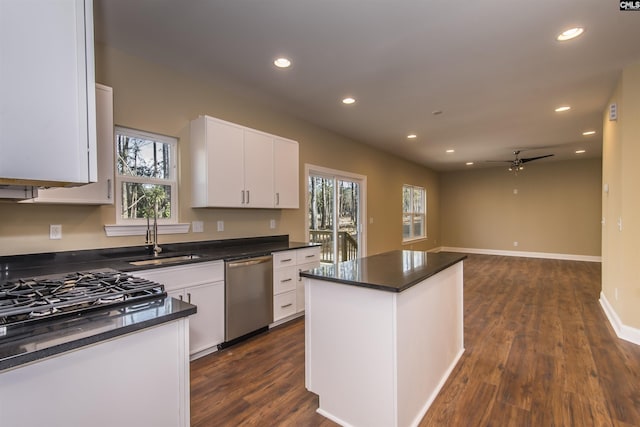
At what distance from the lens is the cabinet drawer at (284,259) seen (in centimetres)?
331

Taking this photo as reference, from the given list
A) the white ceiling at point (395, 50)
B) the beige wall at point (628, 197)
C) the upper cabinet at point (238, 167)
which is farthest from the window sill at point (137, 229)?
the beige wall at point (628, 197)

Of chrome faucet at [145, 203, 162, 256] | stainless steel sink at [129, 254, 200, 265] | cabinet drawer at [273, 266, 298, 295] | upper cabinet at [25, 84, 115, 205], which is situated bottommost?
cabinet drawer at [273, 266, 298, 295]

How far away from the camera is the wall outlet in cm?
231

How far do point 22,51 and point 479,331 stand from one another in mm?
3957

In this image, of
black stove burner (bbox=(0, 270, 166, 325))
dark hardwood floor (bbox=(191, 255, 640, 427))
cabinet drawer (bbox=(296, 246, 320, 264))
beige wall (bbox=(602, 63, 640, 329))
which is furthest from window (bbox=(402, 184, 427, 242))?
black stove burner (bbox=(0, 270, 166, 325))

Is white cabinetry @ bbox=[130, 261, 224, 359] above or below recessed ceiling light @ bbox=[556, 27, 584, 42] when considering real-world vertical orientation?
below

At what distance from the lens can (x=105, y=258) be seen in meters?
2.55

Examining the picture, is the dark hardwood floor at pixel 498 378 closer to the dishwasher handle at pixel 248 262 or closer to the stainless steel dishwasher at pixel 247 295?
the stainless steel dishwasher at pixel 247 295

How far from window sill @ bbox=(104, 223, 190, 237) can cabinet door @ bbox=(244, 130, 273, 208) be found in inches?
27.6

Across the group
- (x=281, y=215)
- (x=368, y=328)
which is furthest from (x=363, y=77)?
(x=368, y=328)

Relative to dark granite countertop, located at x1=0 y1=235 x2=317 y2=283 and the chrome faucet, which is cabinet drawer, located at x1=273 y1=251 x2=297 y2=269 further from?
the chrome faucet

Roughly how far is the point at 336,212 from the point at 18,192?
4.13 metres

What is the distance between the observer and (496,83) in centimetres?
327

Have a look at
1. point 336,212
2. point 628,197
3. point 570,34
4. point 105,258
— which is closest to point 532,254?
point 628,197
